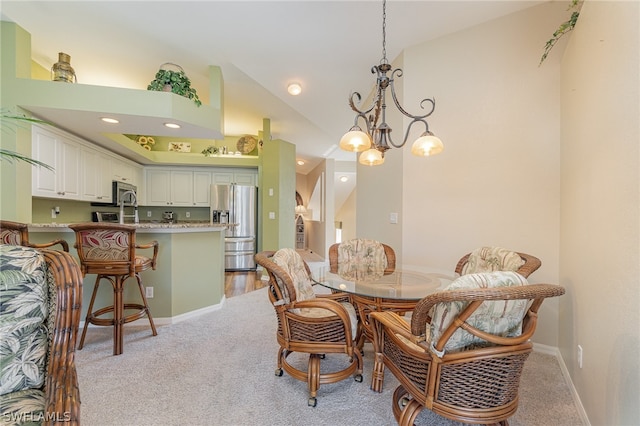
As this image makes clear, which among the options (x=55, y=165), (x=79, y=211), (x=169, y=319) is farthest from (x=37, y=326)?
(x=79, y=211)

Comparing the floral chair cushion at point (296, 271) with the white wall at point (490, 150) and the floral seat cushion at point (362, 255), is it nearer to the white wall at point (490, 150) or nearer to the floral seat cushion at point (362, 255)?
the floral seat cushion at point (362, 255)

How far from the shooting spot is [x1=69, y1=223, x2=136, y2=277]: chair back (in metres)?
2.19

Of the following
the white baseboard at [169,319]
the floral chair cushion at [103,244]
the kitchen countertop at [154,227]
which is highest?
the kitchen countertop at [154,227]

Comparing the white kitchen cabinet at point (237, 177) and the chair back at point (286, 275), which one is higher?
the white kitchen cabinet at point (237, 177)

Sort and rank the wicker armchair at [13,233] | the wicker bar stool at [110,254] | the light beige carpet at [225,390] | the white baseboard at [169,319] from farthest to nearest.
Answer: the white baseboard at [169,319], the wicker bar stool at [110,254], the wicker armchair at [13,233], the light beige carpet at [225,390]

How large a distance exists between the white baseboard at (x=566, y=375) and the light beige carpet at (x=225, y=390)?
31mm

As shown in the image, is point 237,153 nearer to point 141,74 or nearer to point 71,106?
point 141,74

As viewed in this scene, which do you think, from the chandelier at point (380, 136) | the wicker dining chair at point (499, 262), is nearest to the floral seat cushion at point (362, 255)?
the wicker dining chair at point (499, 262)

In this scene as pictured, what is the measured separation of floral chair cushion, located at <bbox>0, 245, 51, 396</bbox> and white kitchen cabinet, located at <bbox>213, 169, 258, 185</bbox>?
490 centimetres

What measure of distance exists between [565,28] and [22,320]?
3.51 m

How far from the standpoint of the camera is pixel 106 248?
7.26ft

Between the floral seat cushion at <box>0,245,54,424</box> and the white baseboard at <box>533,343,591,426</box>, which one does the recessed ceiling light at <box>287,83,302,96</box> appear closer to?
the floral seat cushion at <box>0,245,54,424</box>

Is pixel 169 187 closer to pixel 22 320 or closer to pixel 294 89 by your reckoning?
pixel 294 89

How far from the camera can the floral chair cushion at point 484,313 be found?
103 cm
